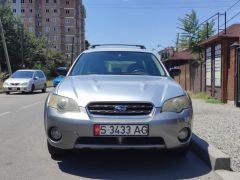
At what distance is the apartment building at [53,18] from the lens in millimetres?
147125

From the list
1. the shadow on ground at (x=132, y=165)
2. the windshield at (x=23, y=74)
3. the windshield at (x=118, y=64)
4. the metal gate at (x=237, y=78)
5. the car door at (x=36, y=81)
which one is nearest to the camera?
the shadow on ground at (x=132, y=165)

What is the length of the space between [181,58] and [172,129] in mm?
44209

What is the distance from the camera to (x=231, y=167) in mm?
6254

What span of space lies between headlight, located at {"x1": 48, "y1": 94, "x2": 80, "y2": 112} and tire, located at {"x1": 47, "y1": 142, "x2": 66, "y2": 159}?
67cm

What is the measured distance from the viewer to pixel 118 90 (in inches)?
241

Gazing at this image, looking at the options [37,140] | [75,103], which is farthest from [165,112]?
[37,140]

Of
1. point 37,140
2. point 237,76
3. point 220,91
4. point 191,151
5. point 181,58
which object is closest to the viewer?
point 191,151

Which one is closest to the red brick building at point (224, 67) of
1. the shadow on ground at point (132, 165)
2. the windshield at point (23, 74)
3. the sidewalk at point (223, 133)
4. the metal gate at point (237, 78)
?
the metal gate at point (237, 78)

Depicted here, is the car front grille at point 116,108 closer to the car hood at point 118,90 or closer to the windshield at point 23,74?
the car hood at point 118,90

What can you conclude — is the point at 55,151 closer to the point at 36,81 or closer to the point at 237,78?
the point at 237,78

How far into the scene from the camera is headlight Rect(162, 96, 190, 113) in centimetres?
602

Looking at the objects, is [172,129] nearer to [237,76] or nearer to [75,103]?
[75,103]

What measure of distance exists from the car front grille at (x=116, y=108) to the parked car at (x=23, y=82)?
72.7 ft

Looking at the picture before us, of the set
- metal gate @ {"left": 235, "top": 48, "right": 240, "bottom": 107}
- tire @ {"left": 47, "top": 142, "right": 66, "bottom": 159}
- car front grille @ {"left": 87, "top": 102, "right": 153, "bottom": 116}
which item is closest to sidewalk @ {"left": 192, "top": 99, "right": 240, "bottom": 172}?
car front grille @ {"left": 87, "top": 102, "right": 153, "bottom": 116}
